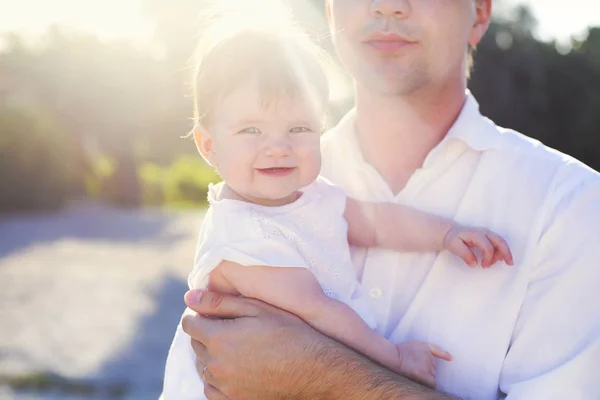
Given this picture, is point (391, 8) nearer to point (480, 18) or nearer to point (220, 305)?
point (480, 18)

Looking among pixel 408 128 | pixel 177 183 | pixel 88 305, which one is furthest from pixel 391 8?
pixel 177 183

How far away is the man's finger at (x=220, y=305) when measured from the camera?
83.3 inches

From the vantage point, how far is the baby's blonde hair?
2131 mm

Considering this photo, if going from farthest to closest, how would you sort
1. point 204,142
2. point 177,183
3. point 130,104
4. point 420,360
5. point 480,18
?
point 177,183 < point 130,104 < point 480,18 < point 204,142 < point 420,360

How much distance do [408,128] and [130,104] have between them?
15359 millimetres

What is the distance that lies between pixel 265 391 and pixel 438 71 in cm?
124

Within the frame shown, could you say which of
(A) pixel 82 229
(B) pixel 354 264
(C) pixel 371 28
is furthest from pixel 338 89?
(A) pixel 82 229

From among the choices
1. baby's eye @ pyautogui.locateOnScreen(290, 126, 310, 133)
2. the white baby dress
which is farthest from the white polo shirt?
baby's eye @ pyautogui.locateOnScreen(290, 126, 310, 133)

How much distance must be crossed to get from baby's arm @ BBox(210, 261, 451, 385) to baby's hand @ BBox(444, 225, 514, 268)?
32 centimetres

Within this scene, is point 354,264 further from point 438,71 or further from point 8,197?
point 8,197

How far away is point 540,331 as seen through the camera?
2057 mm

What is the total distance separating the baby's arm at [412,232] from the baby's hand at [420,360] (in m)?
0.28

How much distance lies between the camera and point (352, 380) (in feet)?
6.52

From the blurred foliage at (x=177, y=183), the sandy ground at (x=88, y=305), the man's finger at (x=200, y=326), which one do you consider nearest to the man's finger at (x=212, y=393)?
the man's finger at (x=200, y=326)
